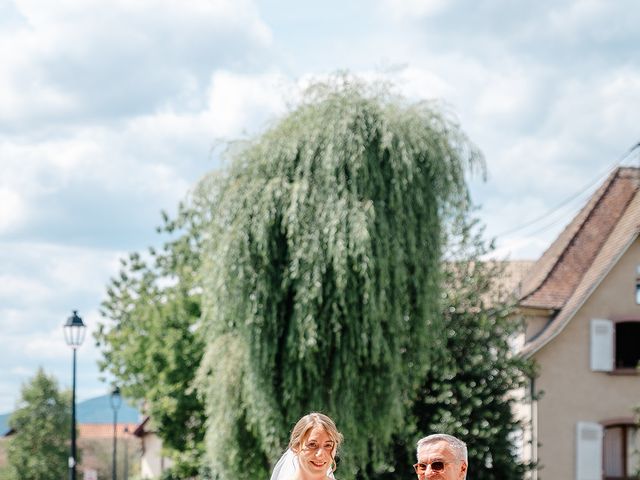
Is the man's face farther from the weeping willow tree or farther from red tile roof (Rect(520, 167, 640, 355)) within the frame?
red tile roof (Rect(520, 167, 640, 355))

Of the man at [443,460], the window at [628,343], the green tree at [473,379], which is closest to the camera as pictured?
the man at [443,460]

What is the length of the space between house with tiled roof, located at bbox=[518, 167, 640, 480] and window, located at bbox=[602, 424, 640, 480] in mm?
26

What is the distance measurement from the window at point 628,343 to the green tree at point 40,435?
64114 mm

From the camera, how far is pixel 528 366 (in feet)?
87.8

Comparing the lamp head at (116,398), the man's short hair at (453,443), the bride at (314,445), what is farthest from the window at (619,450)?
the man's short hair at (453,443)

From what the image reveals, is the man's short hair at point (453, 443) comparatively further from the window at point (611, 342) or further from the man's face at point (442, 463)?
the window at point (611, 342)

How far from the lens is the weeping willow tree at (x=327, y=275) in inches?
838

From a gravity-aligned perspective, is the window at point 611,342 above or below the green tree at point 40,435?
above

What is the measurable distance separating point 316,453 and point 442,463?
93 cm

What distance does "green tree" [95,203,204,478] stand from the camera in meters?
32.7

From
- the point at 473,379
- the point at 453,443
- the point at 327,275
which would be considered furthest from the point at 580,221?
the point at 453,443

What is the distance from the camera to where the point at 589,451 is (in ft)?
101

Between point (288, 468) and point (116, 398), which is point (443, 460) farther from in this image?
point (116, 398)

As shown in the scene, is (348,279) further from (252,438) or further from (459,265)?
(459,265)
